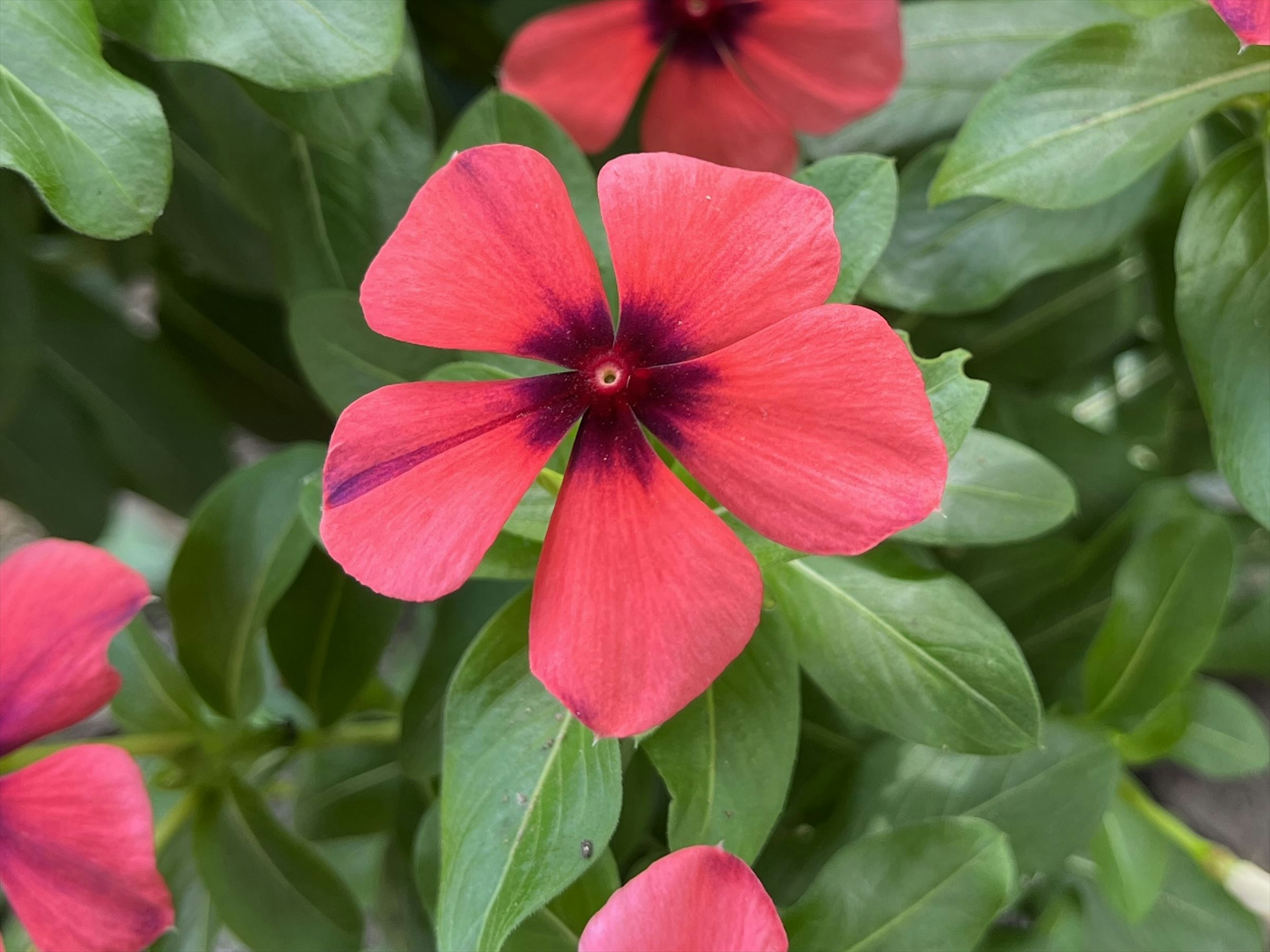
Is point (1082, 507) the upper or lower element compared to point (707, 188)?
lower

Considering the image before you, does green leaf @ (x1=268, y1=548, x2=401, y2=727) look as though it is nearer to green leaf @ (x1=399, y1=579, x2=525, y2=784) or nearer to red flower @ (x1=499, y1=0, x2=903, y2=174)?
green leaf @ (x1=399, y1=579, x2=525, y2=784)

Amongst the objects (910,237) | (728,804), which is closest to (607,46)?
(910,237)

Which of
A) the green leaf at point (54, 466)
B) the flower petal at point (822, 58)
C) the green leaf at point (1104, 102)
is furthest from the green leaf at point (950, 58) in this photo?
the green leaf at point (54, 466)

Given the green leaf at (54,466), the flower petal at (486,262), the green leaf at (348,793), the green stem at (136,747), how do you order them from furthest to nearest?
the green leaf at (54,466)
the green leaf at (348,793)
the green stem at (136,747)
the flower petal at (486,262)

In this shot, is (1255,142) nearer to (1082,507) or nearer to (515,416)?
(1082,507)

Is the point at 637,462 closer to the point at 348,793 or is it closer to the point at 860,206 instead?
the point at 860,206

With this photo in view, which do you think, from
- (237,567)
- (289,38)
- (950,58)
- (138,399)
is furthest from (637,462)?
(138,399)

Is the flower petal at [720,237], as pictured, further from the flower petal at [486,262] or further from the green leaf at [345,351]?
the green leaf at [345,351]
